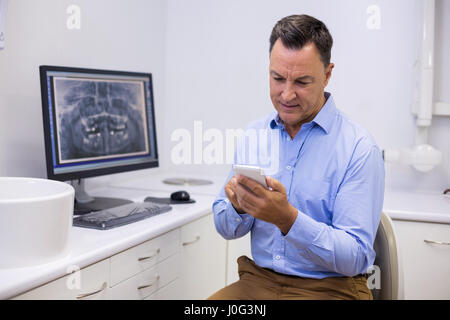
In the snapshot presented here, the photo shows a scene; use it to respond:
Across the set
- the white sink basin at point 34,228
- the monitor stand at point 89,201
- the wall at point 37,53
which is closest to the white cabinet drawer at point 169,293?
the monitor stand at point 89,201

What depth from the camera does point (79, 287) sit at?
4.33 feet

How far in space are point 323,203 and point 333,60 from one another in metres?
1.36

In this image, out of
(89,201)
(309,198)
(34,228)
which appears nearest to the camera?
(34,228)

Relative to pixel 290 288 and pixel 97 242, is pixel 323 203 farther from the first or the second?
pixel 97 242

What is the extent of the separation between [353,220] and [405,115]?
53.1 inches

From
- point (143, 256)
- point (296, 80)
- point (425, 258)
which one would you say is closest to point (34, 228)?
point (143, 256)

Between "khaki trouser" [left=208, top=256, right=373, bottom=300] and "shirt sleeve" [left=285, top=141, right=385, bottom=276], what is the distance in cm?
5

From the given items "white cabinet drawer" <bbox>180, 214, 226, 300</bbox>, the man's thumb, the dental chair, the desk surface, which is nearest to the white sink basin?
the desk surface

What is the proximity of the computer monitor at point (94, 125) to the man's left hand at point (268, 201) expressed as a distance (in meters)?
0.73

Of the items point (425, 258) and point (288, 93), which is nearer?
point (288, 93)

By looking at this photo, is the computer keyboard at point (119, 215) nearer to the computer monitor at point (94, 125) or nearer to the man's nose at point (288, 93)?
the computer monitor at point (94, 125)

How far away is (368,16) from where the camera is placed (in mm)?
2455

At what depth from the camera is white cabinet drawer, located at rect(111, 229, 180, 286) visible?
1.49 meters

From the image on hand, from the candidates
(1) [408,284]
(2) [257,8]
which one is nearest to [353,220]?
(1) [408,284]
